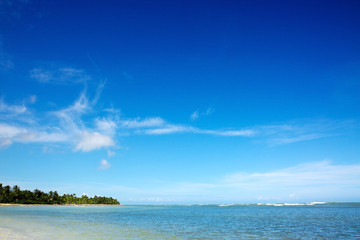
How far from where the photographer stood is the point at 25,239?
69.2 feet

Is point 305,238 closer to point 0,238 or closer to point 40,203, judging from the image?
point 0,238

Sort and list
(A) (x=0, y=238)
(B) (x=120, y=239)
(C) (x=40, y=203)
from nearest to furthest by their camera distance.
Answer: (A) (x=0, y=238), (B) (x=120, y=239), (C) (x=40, y=203)

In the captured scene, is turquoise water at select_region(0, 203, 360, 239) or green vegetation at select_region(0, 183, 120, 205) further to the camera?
green vegetation at select_region(0, 183, 120, 205)

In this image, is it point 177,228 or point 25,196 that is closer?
point 177,228

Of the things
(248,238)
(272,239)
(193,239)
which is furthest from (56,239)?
(272,239)

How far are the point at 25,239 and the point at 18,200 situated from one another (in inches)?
6642

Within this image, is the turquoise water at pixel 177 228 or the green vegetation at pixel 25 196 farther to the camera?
the green vegetation at pixel 25 196

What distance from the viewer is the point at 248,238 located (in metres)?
24.3

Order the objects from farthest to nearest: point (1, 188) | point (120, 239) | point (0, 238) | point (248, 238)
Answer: point (1, 188) → point (248, 238) → point (120, 239) → point (0, 238)

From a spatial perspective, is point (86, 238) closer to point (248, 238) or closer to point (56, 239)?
point (56, 239)

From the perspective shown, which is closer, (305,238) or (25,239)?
(25,239)

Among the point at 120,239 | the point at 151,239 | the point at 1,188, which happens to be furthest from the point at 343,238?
the point at 1,188

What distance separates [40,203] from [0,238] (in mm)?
184615

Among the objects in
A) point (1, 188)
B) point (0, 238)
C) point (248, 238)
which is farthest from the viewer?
point (1, 188)
